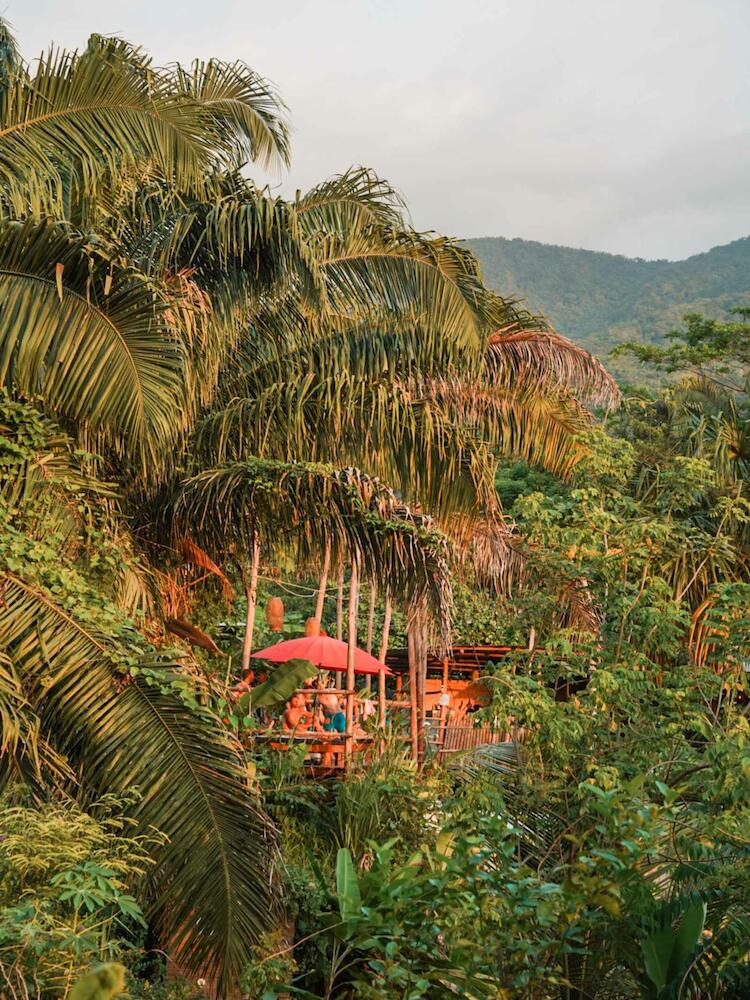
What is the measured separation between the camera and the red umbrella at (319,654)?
40.4 feet

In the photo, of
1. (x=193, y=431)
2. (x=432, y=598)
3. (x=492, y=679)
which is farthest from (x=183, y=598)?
(x=492, y=679)

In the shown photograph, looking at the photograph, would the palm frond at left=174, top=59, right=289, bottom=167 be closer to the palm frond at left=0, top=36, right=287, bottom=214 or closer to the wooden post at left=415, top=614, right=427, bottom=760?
the palm frond at left=0, top=36, right=287, bottom=214

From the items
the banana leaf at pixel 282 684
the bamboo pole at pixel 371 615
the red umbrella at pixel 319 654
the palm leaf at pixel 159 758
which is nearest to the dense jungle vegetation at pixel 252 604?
the palm leaf at pixel 159 758

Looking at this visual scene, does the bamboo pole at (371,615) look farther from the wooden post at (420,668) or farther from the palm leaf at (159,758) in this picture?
the palm leaf at (159,758)

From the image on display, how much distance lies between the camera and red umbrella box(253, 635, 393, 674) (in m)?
12.3

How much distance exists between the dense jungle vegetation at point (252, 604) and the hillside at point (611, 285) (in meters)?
35.3

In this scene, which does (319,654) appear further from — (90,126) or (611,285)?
(611,285)

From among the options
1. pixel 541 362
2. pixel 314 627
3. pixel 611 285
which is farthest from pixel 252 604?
pixel 611 285

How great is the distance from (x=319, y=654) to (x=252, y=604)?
3.72m

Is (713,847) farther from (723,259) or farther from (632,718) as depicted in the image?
(723,259)

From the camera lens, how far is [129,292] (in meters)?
6.85

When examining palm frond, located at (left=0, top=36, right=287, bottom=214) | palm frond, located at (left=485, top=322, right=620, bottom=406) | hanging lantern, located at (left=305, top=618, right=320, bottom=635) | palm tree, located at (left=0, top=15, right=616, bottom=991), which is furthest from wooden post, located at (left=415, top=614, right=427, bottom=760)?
palm frond, located at (left=0, top=36, right=287, bottom=214)

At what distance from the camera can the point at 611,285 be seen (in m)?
77.7

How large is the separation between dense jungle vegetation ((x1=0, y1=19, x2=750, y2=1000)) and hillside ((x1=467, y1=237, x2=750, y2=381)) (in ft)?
116
